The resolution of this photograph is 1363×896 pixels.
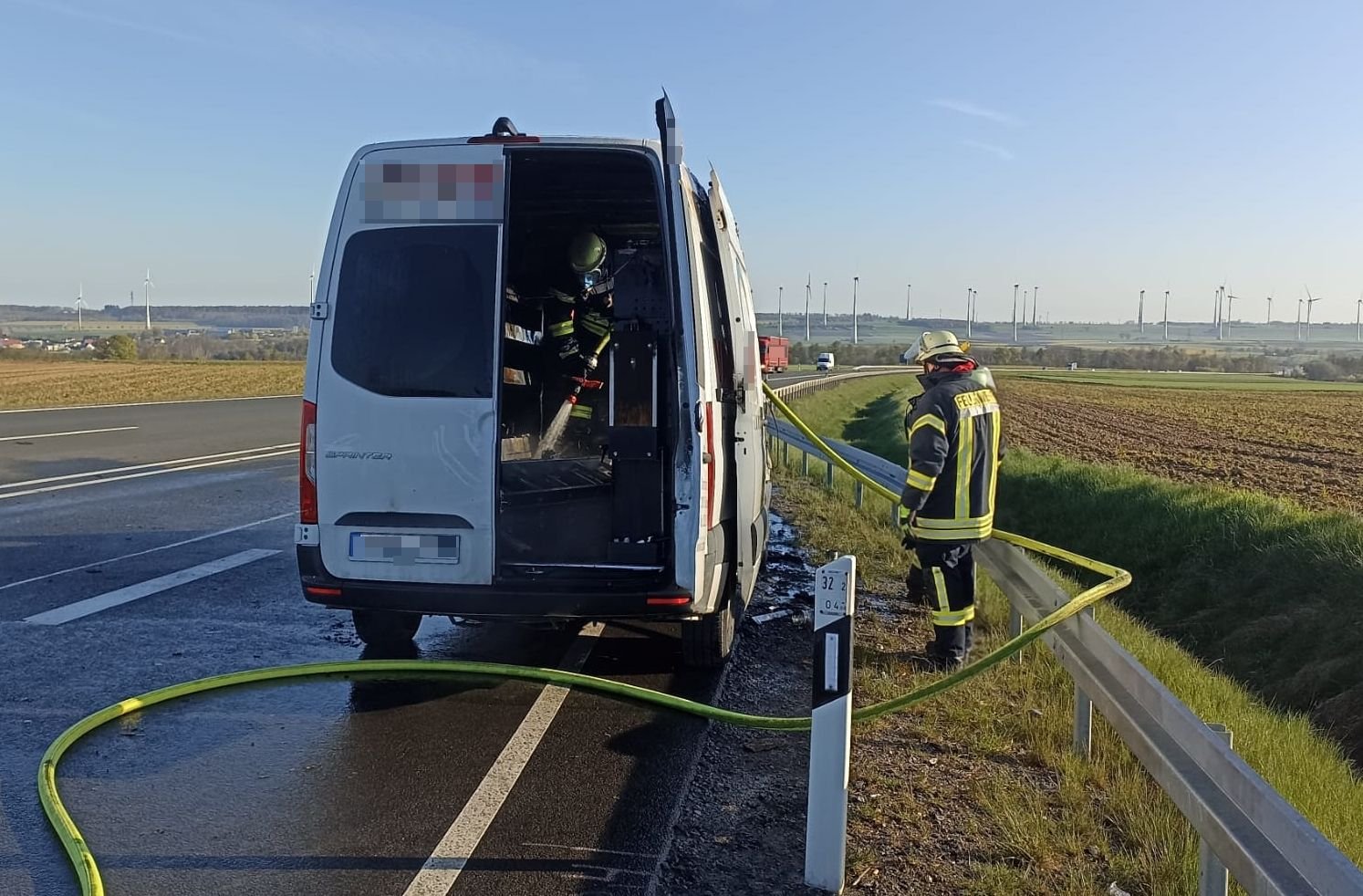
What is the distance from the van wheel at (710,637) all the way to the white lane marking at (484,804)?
653mm

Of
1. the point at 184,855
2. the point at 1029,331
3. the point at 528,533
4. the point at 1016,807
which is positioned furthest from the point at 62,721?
the point at 1029,331

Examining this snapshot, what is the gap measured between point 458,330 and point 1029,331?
545 feet

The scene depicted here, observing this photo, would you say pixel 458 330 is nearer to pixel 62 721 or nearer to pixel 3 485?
pixel 62 721

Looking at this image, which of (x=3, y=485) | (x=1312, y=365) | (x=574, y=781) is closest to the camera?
(x=574, y=781)

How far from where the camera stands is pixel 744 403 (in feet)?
18.1

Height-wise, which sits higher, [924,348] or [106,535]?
[924,348]

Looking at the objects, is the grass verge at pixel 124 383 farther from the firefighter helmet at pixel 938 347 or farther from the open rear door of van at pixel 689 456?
the open rear door of van at pixel 689 456

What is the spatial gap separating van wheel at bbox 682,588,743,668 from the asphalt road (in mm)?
97

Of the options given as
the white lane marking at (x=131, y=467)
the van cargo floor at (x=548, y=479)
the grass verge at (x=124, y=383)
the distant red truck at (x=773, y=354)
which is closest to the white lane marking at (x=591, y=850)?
the van cargo floor at (x=548, y=479)

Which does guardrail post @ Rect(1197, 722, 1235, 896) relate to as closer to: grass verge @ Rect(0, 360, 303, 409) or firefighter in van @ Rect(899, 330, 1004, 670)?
firefighter in van @ Rect(899, 330, 1004, 670)

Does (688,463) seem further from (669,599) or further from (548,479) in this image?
(548,479)

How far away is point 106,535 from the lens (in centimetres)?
861

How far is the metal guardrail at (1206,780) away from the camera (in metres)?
2.35

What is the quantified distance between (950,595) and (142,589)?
4.92 m
